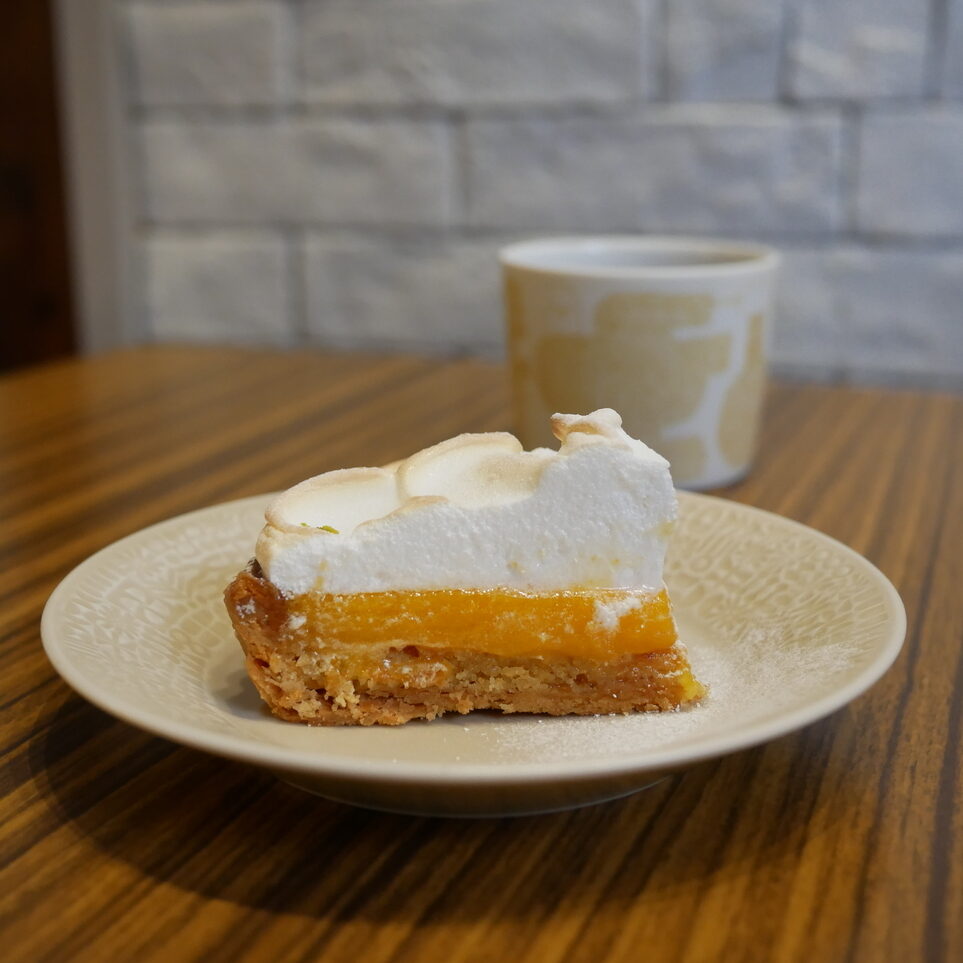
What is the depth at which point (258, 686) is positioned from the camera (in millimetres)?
472

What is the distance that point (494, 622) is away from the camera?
1.58 ft

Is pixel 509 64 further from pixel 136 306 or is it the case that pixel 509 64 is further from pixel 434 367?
pixel 136 306

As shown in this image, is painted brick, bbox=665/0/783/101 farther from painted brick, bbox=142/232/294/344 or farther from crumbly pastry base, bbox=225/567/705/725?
crumbly pastry base, bbox=225/567/705/725

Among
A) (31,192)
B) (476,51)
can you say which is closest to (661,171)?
(476,51)

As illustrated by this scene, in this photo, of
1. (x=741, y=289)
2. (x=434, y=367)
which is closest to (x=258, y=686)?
(x=741, y=289)

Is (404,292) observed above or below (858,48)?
below

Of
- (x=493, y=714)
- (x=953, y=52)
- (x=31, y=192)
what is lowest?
(x=493, y=714)

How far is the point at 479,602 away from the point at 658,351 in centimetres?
35

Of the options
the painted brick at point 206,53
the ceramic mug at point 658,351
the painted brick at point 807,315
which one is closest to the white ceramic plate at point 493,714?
the ceramic mug at point 658,351

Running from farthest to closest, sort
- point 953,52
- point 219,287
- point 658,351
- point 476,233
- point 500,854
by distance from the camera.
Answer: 1. point 219,287
2. point 476,233
3. point 953,52
4. point 658,351
5. point 500,854

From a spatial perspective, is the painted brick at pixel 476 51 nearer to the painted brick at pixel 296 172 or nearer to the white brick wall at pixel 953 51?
the painted brick at pixel 296 172

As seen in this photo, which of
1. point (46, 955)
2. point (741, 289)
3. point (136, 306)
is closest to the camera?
point (46, 955)

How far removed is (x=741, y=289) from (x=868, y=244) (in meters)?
0.53

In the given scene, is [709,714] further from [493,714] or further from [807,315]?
[807,315]
